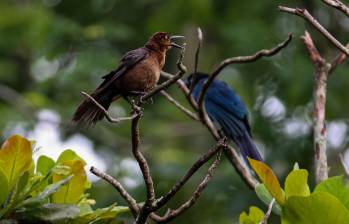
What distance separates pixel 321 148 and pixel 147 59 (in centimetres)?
111

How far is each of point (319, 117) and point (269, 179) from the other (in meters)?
1.43

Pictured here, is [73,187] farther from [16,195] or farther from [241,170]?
[241,170]

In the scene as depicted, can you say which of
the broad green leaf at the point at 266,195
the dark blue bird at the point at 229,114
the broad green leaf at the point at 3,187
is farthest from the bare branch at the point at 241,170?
the broad green leaf at the point at 3,187

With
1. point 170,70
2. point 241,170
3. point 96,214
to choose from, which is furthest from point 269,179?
point 170,70

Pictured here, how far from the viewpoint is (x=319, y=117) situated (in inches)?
182

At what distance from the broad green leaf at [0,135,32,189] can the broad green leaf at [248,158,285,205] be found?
0.89 meters

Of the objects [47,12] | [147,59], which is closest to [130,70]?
[147,59]

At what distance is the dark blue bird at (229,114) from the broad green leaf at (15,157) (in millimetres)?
3758

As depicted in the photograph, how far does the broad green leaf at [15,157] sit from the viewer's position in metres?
A: 3.26

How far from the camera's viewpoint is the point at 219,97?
29.0 ft

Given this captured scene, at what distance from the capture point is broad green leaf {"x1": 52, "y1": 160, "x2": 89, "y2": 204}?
3424mm

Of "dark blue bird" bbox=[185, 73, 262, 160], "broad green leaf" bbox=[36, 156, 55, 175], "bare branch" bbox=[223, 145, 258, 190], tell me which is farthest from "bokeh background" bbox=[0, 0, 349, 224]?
"broad green leaf" bbox=[36, 156, 55, 175]

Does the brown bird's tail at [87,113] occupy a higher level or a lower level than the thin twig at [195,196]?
higher

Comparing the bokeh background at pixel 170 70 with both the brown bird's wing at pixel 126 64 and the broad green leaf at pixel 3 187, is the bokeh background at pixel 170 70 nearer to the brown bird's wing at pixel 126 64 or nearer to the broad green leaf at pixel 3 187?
the brown bird's wing at pixel 126 64
